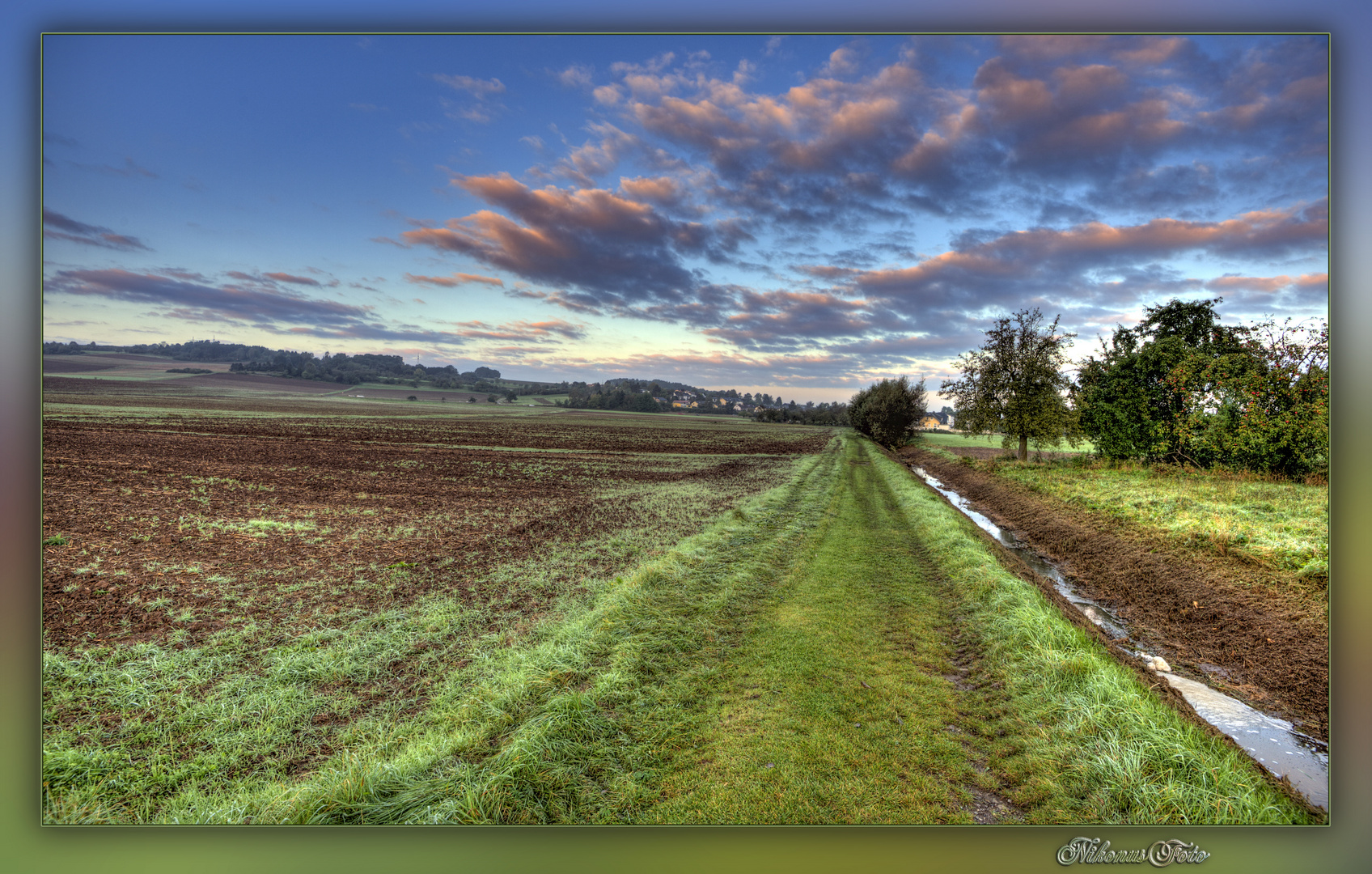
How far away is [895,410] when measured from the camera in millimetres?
43844

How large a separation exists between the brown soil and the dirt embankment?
380 inches

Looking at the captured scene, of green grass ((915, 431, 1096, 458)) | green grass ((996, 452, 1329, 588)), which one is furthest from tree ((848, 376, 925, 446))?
green grass ((996, 452, 1329, 588))

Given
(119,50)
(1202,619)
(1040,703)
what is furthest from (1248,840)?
(119,50)

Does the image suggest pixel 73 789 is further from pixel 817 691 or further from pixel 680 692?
pixel 817 691

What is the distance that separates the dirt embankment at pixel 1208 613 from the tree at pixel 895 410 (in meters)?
31.1

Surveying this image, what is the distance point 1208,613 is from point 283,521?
19446 millimetres

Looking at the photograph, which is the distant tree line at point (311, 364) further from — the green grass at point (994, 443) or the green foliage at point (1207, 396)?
the green grass at point (994, 443)

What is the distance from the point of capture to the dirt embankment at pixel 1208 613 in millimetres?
5504

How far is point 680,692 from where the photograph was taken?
4559 mm

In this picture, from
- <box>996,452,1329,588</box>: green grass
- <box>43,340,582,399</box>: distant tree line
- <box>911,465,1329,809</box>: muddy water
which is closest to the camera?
<box>911,465,1329,809</box>: muddy water

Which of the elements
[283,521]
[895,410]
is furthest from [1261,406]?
[895,410]

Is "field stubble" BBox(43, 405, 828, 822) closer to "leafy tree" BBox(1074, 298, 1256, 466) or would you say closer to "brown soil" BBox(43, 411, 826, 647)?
"brown soil" BBox(43, 411, 826, 647)

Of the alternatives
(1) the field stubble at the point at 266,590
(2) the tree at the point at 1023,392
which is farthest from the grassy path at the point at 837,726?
(2) the tree at the point at 1023,392

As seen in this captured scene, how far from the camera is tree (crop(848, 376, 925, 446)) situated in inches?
1676
